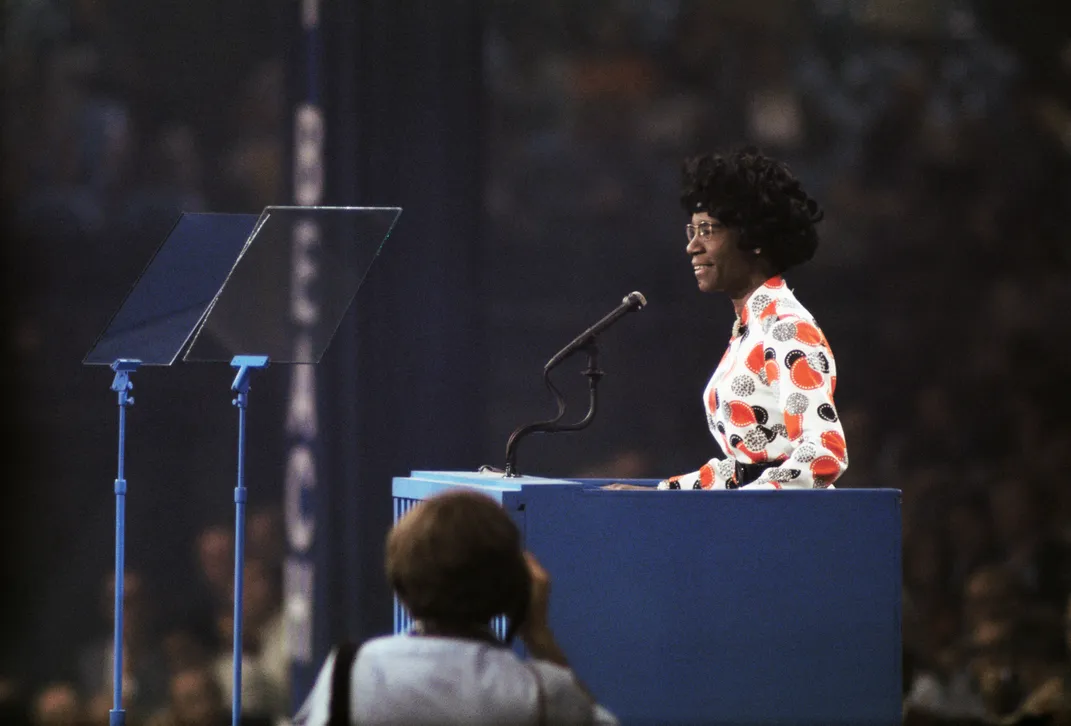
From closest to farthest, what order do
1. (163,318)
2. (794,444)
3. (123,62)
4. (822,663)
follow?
(822,663)
(794,444)
(163,318)
(123,62)

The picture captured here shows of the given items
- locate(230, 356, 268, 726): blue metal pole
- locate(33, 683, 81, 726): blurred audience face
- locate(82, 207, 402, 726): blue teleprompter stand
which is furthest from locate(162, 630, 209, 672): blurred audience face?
locate(230, 356, 268, 726): blue metal pole

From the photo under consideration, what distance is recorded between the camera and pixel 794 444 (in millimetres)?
2367

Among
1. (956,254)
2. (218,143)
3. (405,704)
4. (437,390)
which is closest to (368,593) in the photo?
(437,390)

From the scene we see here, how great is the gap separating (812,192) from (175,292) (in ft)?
8.68

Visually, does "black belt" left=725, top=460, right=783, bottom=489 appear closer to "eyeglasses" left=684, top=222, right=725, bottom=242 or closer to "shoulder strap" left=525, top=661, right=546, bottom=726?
"eyeglasses" left=684, top=222, right=725, bottom=242

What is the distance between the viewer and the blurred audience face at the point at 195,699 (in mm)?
4453

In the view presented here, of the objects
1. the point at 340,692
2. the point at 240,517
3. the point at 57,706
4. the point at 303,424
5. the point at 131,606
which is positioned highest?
the point at 303,424

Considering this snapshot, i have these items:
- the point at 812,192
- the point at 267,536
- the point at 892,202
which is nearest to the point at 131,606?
the point at 267,536

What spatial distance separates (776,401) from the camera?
246 cm

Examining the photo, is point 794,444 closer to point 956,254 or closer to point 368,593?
point 368,593

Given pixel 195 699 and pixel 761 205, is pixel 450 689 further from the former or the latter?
pixel 195 699

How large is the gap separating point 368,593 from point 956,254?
2220mm

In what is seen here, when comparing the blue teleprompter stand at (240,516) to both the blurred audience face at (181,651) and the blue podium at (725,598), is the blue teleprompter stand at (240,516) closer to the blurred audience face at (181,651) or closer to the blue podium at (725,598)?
the blue podium at (725,598)

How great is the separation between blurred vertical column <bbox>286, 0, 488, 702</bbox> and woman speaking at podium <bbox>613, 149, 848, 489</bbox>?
6.13ft
